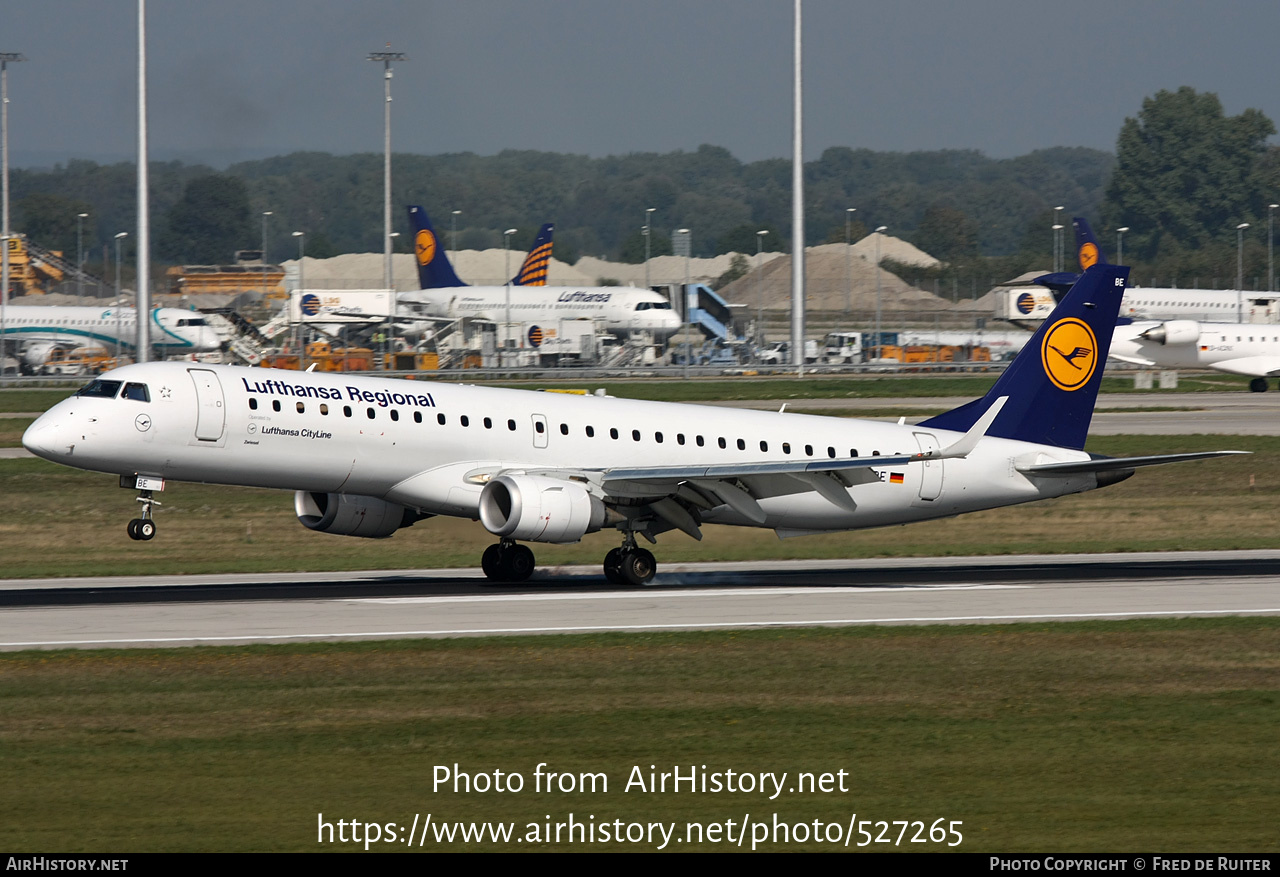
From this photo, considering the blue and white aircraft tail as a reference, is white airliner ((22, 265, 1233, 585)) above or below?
below

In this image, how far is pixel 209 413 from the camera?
99.3 feet

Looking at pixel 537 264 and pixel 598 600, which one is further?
pixel 537 264

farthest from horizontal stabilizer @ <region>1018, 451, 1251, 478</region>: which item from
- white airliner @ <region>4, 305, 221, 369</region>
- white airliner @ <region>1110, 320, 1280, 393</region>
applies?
white airliner @ <region>4, 305, 221, 369</region>

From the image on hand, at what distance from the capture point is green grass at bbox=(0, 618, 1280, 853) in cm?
1491

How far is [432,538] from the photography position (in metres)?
42.6

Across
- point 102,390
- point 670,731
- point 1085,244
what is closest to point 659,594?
point 102,390

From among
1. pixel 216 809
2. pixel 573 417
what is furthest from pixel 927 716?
pixel 573 417

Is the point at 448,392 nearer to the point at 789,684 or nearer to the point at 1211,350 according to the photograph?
the point at 789,684

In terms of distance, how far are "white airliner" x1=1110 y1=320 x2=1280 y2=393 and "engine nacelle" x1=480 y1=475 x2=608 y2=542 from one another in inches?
2594

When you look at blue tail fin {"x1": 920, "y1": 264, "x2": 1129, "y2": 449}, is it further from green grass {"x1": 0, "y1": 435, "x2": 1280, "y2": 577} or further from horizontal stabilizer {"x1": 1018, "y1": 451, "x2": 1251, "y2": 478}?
green grass {"x1": 0, "y1": 435, "x2": 1280, "y2": 577}

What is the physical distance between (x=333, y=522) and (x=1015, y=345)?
10358 centimetres

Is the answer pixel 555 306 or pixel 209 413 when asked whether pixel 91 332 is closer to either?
pixel 555 306

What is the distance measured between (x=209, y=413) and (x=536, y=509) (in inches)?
250

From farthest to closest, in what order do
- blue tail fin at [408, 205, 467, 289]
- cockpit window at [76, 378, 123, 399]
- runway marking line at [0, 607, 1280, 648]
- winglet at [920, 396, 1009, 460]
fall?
blue tail fin at [408, 205, 467, 289]
winglet at [920, 396, 1009, 460]
cockpit window at [76, 378, 123, 399]
runway marking line at [0, 607, 1280, 648]
